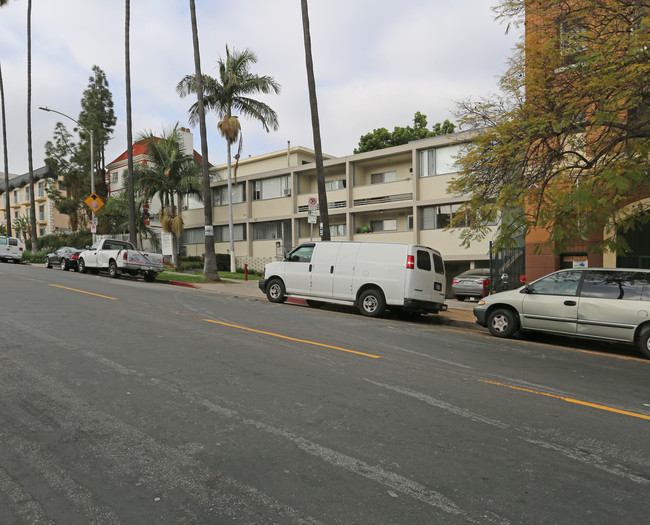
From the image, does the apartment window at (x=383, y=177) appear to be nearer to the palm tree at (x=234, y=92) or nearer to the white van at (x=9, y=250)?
the palm tree at (x=234, y=92)

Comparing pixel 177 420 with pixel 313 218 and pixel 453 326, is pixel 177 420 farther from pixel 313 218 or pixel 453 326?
pixel 313 218

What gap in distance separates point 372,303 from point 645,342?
237 inches

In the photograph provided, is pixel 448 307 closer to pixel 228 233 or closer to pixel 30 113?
pixel 228 233

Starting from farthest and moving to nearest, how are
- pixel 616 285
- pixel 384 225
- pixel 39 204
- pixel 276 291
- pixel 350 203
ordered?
pixel 39 204
pixel 350 203
pixel 384 225
pixel 276 291
pixel 616 285

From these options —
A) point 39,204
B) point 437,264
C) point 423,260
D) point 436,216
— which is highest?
point 39,204

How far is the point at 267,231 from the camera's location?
3547cm

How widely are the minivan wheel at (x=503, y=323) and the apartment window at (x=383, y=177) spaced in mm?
20641

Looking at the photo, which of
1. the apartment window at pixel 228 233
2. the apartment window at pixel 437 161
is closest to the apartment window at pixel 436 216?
the apartment window at pixel 437 161

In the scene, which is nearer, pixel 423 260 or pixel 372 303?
pixel 423 260

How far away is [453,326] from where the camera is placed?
12242 mm

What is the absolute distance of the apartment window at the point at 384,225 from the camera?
29.9m

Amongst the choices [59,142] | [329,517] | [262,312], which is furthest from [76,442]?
[59,142]

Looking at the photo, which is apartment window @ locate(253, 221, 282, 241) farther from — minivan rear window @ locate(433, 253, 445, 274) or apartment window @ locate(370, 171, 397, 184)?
minivan rear window @ locate(433, 253, 445, 274)

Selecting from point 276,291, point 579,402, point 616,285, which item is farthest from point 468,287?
point 579,402
